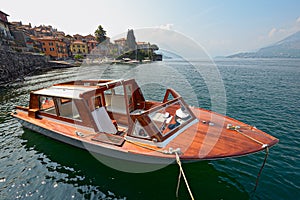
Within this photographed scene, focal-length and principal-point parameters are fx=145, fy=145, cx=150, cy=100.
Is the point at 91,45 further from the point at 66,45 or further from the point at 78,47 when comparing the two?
the point at 66,45

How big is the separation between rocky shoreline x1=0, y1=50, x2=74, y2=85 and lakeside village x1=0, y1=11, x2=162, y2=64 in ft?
10.8

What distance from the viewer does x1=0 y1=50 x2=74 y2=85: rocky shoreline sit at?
2677 cm

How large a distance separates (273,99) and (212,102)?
6.21 metres

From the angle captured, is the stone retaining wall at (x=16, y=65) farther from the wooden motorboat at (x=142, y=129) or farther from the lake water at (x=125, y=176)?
the wooden motorboat at (x=142, y=129)

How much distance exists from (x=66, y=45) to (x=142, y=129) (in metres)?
81.1

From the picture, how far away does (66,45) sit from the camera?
70.2 m

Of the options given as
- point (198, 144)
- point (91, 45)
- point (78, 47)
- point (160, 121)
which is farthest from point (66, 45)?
point (198, 144)

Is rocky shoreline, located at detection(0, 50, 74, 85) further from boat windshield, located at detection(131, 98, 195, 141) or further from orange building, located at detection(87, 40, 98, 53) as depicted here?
orange building, located at detection(87, 40, 98, 53)

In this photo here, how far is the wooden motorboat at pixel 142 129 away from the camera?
4.81m

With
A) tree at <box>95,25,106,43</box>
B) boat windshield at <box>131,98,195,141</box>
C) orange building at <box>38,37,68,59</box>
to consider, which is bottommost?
boat windshield at <box>131,98,195,141</box>

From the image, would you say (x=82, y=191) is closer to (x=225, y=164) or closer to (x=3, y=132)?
(x=225, y=164)

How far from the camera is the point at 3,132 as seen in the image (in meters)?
9.23

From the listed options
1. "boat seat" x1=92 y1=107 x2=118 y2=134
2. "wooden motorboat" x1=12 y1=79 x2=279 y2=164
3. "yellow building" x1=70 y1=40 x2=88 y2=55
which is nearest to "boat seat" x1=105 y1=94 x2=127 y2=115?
"wooden motorboat" x1=12 y1=79 x2=279 y2=164

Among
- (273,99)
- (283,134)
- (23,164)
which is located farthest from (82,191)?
(273,99)
